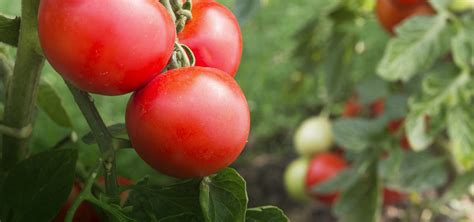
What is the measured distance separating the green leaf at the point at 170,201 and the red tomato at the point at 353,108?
0.91 m

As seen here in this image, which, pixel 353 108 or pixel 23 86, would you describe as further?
pixel 353 108

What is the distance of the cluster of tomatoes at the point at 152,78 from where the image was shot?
38 cm

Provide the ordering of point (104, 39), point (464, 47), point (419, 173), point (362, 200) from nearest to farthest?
point (104, 39) → point (464, 47) → point (362, 200) → point (419, 173)

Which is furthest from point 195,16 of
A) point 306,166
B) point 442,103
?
point 306,166

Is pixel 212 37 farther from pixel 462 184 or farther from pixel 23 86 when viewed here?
pixel 462 184

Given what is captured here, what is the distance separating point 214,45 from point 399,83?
80cm

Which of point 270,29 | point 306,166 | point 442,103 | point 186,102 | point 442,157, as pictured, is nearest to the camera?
point 186,102

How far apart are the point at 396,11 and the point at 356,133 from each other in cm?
20

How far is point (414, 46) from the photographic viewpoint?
0.92 m

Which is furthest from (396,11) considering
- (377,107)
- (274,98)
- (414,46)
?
(274,98)

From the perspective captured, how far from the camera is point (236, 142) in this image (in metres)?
0.41

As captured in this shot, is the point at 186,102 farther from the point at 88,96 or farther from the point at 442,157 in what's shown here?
the point at 442,157

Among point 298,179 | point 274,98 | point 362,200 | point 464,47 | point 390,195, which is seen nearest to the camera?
point 464,47

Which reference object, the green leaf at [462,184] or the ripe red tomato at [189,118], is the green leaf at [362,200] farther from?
the ripe red tomato at [189,118]
